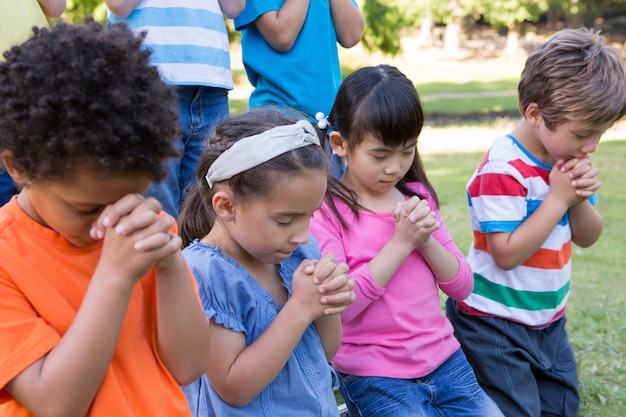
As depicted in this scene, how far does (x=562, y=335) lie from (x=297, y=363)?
1.80m

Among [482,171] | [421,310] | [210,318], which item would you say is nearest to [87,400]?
[210,318]

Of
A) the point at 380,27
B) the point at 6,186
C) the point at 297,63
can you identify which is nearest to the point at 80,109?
the point at 6,186

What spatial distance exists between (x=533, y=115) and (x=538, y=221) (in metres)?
0.48

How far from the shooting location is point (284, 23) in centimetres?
→ 368

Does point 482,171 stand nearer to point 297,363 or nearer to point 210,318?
point 297,363

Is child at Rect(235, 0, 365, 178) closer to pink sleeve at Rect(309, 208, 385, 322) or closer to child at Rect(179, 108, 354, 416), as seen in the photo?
pink sleeve at Rect(309, 208, 385, 322)

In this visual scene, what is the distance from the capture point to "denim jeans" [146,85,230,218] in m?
3.52

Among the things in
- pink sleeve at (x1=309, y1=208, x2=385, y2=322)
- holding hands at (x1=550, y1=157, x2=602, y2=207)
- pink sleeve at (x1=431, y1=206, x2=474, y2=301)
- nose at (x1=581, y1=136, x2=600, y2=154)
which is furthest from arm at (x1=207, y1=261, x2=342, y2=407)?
nose at (x1=581, y1=136, x2=600, y2=154)

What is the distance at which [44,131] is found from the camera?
1567 mm

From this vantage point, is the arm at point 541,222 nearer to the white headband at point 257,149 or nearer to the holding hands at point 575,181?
the holding hands at point 575,181

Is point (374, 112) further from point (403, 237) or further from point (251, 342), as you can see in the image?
point (251, 342)

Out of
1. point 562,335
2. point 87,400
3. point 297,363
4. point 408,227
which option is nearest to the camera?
point 87,400

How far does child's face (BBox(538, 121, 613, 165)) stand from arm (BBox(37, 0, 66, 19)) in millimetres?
2235

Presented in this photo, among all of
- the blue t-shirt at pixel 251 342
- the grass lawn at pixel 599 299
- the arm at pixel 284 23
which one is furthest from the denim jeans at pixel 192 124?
the grass lawn at pixel 599 299
